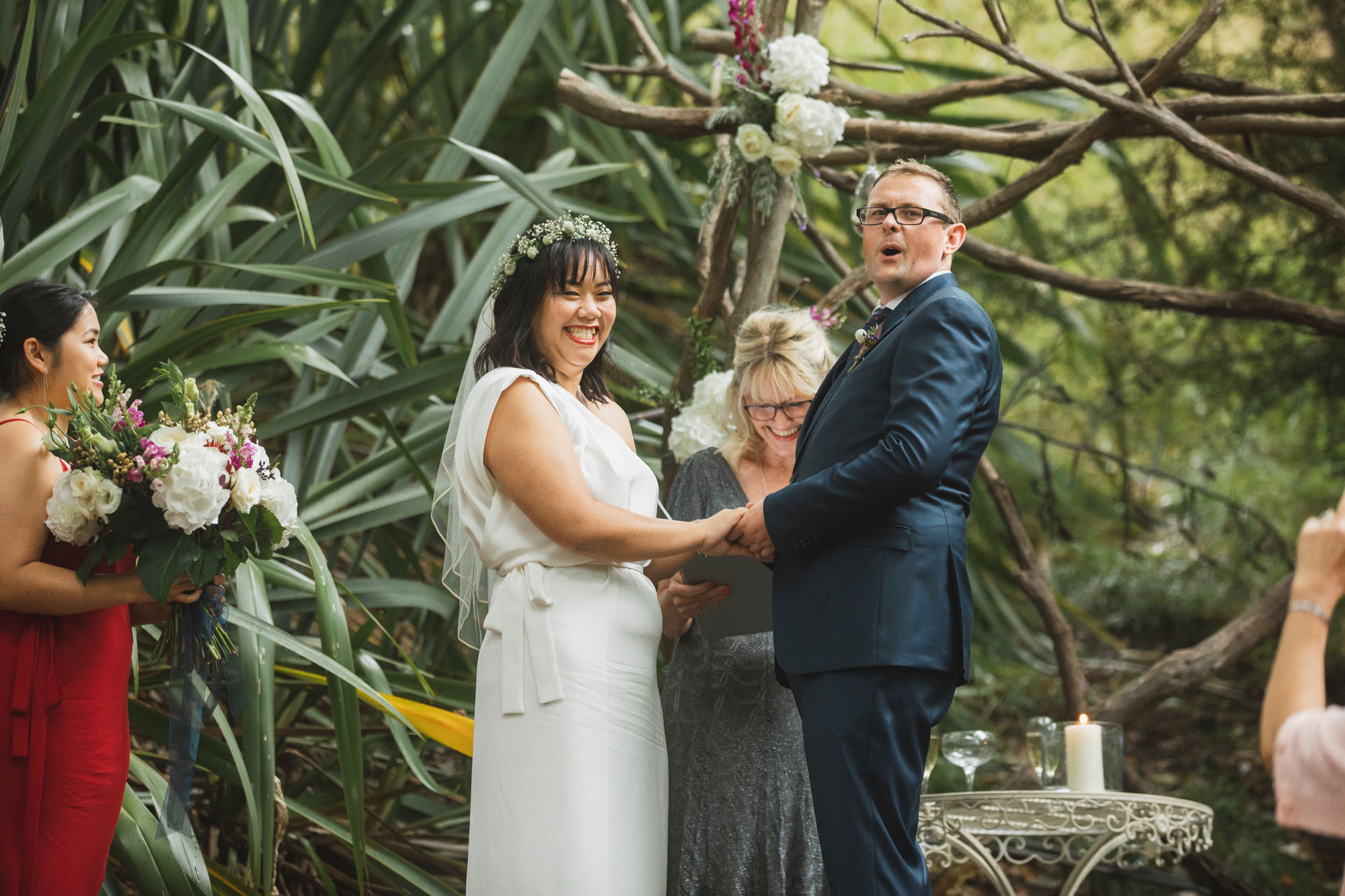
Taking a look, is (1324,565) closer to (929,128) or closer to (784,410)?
(784,410)

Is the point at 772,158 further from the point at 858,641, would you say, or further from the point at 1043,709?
the point at 1043,709

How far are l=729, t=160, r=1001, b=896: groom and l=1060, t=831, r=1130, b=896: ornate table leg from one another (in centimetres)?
77

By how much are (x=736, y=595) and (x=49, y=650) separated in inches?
46.9

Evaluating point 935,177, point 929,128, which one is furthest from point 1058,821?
point 929,128

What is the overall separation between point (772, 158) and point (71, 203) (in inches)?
85.4

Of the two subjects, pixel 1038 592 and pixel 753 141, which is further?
pixel 1038 592

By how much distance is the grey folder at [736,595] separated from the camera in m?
2.20

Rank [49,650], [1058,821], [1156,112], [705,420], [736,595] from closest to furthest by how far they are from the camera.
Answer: [49,650], [736,595], [1058,821], [705,420], [1156,112]

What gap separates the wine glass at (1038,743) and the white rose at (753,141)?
147cm

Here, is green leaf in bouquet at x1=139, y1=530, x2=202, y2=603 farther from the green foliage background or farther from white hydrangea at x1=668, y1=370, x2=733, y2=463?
white hydrangea at x1=668, y1=370, x2=733, y2=463

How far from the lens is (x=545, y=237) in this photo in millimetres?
2084

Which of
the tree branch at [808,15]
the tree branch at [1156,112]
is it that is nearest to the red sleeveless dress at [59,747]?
the tree branch at [808,15]

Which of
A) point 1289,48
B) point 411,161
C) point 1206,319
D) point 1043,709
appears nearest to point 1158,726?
point 1043,709

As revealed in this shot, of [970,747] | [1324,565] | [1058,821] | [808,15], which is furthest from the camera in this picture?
[808,15]
